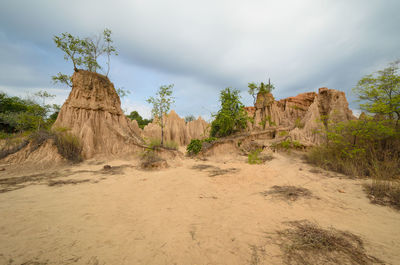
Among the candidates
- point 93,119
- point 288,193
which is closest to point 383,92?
point 288,193

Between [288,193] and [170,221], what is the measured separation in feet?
9.76

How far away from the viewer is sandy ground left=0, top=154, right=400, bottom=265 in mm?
1865

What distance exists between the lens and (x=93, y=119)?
31.9 feet

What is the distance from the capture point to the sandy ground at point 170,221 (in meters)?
1.87

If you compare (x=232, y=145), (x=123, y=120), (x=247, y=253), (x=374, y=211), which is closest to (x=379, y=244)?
(x=374, y=211)

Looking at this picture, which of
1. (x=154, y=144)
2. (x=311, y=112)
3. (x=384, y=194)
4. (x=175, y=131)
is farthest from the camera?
(x=175, y=131)

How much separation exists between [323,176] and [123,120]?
38.7 feet

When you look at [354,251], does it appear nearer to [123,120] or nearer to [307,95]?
[123,120]

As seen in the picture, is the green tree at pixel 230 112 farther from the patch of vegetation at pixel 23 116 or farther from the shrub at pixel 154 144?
the patch of vegetation at pixel 23 116

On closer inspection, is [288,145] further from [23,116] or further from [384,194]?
[23,116]

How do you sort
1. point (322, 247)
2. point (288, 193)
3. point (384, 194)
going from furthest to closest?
point (288, 193), point (384, 194), point (322, 247)

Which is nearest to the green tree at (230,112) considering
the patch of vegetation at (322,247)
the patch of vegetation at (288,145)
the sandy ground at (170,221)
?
the patch of vegetation at (288,145)

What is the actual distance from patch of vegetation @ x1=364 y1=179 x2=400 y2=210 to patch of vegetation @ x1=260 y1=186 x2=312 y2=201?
1.26m

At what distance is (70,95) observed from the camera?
9789 millimetres
